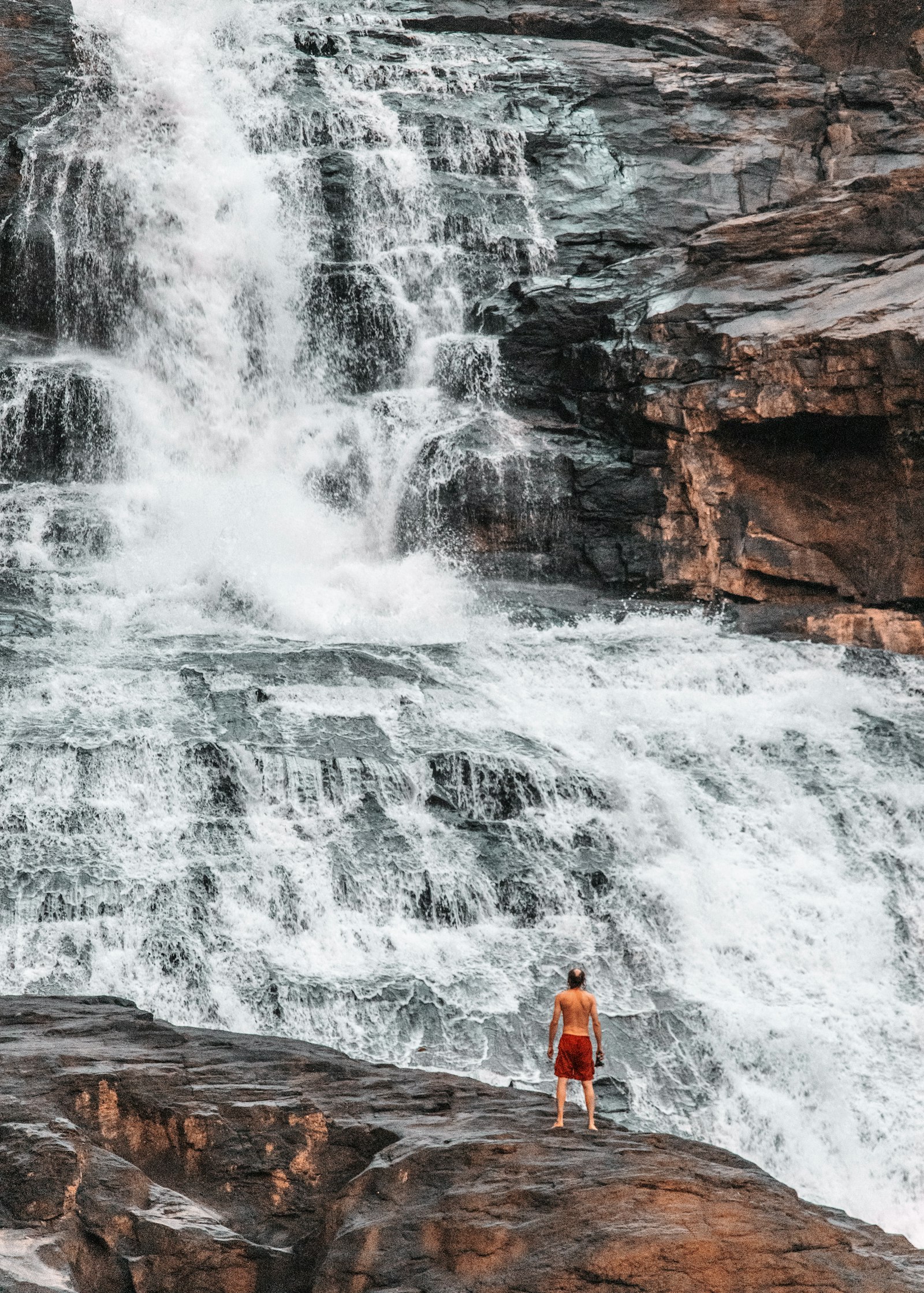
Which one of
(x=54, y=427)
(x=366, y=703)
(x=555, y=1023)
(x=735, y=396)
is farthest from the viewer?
(x=54, y=427)

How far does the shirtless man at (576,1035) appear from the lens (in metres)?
7.82

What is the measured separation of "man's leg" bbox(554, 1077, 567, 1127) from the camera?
7.24 m

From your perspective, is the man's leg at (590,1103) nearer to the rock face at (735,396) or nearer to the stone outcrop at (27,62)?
the rock face at (735,396)

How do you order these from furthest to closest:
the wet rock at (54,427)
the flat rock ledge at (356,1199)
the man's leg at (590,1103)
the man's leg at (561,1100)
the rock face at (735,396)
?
the wet rock at (54,427) → the rock face at (735,396) → the man's leg at (590,1103) → the man's leg at (561,1100) → the flat rock ledge at (356,1199)

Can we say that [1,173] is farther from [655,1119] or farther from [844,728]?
[655,1119]

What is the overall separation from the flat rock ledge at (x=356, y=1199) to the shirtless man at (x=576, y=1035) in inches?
13.1

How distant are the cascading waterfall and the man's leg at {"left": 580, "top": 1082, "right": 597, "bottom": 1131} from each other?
87.1 inches

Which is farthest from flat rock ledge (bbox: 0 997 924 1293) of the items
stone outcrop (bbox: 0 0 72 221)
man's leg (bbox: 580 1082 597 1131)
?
stone outcrop (bbox: 0 0 72 221)

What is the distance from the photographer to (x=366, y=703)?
15359 mm

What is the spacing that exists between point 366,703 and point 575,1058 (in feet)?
25.8

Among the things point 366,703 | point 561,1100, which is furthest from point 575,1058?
point 366,703

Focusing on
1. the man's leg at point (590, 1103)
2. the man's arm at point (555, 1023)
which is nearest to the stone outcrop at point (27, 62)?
the man's arm at point (555, 1023)

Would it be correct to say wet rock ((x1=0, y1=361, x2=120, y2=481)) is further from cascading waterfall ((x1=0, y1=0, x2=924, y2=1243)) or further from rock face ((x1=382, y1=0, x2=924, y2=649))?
rock face ((x1=382, y1=0, x2=924, y2=649))

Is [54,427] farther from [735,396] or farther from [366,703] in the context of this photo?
[735,396]
